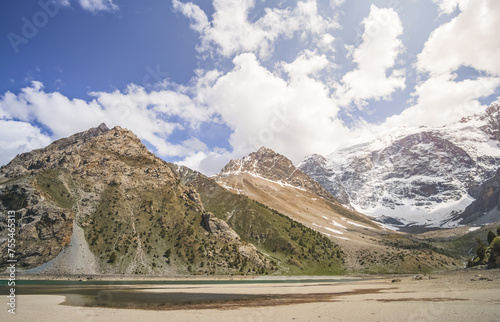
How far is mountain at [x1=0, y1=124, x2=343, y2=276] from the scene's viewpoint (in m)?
107

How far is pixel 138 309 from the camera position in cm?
3353

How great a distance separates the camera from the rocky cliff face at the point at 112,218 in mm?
107500

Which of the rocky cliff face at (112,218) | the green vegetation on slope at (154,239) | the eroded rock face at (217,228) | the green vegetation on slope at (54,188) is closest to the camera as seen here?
the rocky cliff face at (112,218)

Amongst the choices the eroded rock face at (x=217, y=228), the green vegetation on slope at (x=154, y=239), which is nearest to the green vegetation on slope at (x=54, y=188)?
the green vegetation on slope at (x=154, y=239)

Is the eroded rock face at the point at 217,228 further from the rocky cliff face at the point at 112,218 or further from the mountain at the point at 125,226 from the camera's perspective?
the rocky cliff face at the point at 112,218

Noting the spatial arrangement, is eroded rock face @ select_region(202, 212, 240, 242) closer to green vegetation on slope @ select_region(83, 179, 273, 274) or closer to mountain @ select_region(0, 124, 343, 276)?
mountain @ select_region(0, 124, 343, 276)

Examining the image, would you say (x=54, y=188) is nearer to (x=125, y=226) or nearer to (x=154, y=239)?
(x=125, y=226)

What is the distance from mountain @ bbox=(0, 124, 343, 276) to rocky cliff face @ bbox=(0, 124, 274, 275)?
1.20 feet

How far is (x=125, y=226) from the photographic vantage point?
413 feet

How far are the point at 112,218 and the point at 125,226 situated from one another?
7.57 metres

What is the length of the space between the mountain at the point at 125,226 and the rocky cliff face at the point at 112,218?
1.20ft

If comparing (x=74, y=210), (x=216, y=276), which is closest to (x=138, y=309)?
(x=216, y=276)

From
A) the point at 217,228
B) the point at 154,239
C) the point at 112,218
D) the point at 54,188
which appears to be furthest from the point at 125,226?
the point at 217,228

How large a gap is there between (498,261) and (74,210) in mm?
142441
